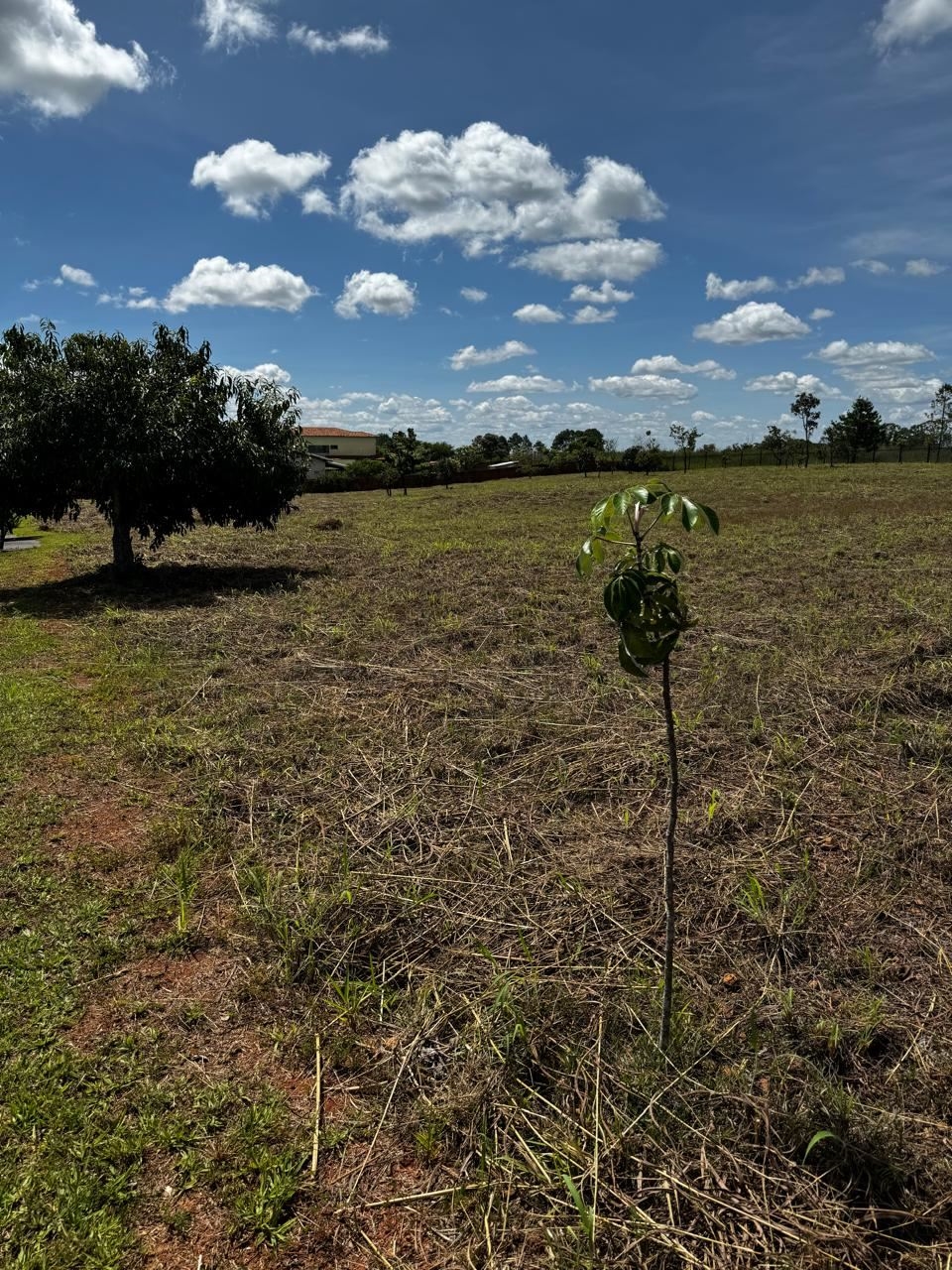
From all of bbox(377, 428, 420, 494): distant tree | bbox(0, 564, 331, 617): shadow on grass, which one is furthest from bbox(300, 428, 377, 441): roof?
bbox(0, 564, 331, 617): shadow on grass

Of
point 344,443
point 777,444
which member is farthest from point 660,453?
point 344,443

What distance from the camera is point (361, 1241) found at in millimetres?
1901

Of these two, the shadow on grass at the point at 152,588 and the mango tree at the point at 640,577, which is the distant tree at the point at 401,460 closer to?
the shadow on grass at the point at 152,588

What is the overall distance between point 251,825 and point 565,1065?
2.22m

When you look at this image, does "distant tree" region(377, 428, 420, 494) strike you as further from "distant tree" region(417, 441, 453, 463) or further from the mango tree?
the mango tree

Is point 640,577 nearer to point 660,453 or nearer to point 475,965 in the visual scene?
point 475,965

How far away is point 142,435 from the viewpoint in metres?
9.69

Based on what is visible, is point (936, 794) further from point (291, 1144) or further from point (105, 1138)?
point (105, 1138)

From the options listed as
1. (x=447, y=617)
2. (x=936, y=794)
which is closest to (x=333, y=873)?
(x=936, y=794)

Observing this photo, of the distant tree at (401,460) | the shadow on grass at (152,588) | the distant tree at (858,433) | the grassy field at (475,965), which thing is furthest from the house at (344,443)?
the grassy field at (475,965)

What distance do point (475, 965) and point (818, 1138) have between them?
129 centimetres

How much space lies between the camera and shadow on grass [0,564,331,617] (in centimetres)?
968

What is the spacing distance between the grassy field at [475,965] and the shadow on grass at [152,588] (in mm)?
3472

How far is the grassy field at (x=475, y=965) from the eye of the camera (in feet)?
6.37
